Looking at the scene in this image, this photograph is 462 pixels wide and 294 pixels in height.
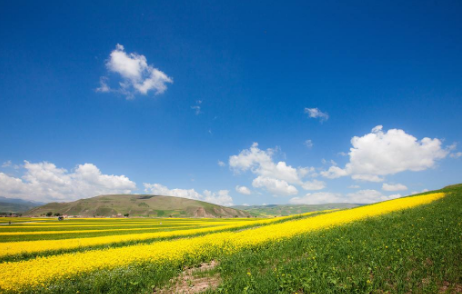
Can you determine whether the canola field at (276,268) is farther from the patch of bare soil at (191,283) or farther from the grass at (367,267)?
the patch of bare soil at (191,283)

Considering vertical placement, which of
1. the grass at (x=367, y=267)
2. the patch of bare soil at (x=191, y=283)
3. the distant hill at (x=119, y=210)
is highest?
the grass at (x=367, y=267)

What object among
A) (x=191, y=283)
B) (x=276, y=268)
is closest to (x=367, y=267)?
(x=276, y=268)

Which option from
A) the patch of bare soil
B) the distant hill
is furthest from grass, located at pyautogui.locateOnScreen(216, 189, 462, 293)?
the distant hill

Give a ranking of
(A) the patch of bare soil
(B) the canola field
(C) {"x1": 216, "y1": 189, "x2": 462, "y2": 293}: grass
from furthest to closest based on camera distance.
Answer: (A) the patch of bare soil < (B) the canola field < (C) {"x1": 216, "y1": 189, "x2": 462, "y2": 293}: grass

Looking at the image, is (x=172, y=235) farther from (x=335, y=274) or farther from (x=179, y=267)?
(x=335, y=274)

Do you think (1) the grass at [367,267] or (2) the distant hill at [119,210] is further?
(2) the distant hill at [119,210]

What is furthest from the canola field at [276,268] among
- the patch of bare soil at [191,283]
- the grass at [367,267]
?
the patch of bare soil at [191,283]

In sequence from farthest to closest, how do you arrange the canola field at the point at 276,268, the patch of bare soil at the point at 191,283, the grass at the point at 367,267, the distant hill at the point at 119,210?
1. the distant hill at the point at 119,210
2. the patch of bare soil at the point at 191,283
3. the canola field at the point at 276,268
4. the grass at the point at 367,267

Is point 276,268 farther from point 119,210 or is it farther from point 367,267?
point 119,210

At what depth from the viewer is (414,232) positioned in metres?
10.4

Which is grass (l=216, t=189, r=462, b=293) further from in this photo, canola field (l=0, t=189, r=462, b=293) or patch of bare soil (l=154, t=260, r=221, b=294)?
patch of bare soil (l=154, t=260, r=221, b=294)

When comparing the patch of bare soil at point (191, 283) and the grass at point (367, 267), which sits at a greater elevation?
the grass at point (367, 267)

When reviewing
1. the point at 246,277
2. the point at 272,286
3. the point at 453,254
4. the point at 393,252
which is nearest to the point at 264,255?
the point at 246,277

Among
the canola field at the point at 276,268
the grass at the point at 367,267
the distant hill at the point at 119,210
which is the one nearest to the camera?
the grass at the point at 367,267
